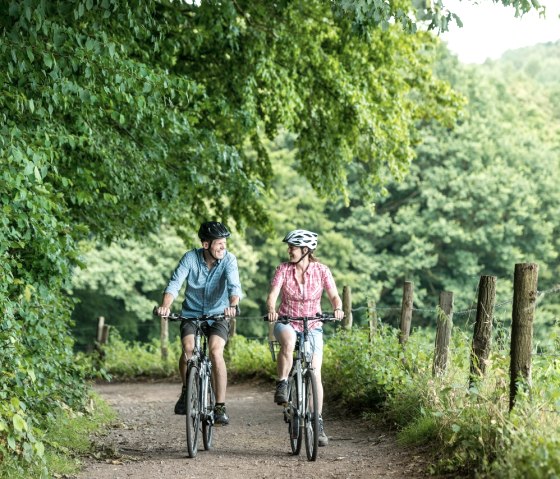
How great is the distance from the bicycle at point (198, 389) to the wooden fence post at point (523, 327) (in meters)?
2.78

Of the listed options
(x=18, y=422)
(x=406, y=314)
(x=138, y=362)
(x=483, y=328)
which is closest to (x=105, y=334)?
(x=138, y=362)

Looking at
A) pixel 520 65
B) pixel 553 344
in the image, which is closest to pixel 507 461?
Result: pixel 553 344

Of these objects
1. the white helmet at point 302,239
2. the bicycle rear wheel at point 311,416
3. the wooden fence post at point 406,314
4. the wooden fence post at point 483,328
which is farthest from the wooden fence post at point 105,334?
the wooden fence post at point 483,328

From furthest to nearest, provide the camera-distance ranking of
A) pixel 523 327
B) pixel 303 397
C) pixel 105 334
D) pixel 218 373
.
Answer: pixel 105 334 → pixel 218 373 → pixel 303 397 → pixel 523 327

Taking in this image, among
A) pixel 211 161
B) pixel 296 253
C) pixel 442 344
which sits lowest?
pixel 442 344

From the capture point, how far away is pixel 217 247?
30.0 feet

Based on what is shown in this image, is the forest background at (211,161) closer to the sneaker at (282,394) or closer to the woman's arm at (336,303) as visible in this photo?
the sneaker at (282,394)

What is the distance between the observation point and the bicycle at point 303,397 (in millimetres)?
8594

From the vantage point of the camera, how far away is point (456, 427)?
7395 mm

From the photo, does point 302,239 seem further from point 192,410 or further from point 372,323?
point 372,323

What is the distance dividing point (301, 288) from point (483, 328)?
172 centimetres

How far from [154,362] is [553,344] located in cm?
1722

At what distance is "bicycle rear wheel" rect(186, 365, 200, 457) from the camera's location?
342 inches

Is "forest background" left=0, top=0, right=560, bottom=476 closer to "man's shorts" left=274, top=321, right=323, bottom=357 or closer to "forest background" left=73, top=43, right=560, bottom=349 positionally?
"forest background" left=73, top=43, right=560, bottom=349
